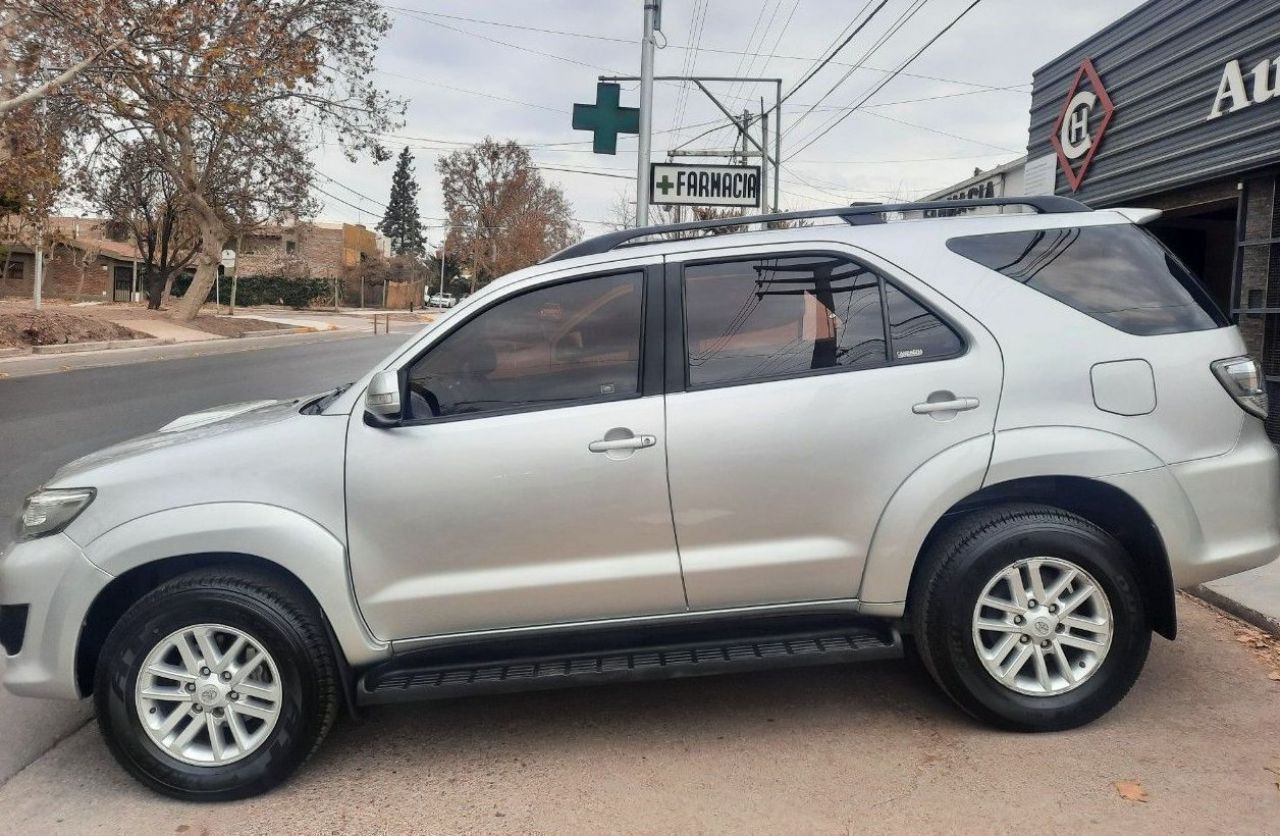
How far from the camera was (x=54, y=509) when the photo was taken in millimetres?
3434

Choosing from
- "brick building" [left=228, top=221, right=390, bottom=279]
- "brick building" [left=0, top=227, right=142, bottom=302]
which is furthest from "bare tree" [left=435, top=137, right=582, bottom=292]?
"brick building" [left=0, top=227, right=142, bottom=302]

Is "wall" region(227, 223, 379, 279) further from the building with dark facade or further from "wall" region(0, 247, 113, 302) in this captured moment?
the building with dark facade

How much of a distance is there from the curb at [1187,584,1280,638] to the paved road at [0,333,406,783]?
5303 mm

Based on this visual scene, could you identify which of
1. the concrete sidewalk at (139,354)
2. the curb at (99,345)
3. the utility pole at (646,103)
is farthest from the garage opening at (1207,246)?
the curb at (99,345)

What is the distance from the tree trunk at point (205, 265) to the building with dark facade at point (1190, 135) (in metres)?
28.0

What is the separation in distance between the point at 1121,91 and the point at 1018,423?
8.62m

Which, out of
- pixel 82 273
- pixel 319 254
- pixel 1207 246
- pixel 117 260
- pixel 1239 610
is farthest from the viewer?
pixel 319 254

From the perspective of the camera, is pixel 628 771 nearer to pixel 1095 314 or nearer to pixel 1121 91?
pixel 1095 314

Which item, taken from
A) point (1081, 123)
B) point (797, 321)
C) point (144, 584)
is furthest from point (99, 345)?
point (797, 321)

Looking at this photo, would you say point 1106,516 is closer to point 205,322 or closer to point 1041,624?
point 1041,624

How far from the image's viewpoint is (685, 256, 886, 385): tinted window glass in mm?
3672

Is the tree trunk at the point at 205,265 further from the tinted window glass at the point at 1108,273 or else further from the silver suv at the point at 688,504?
the tinted window glass at the point at 1108,273

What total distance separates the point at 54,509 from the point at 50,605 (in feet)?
1.08

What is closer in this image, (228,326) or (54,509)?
(54,509)
